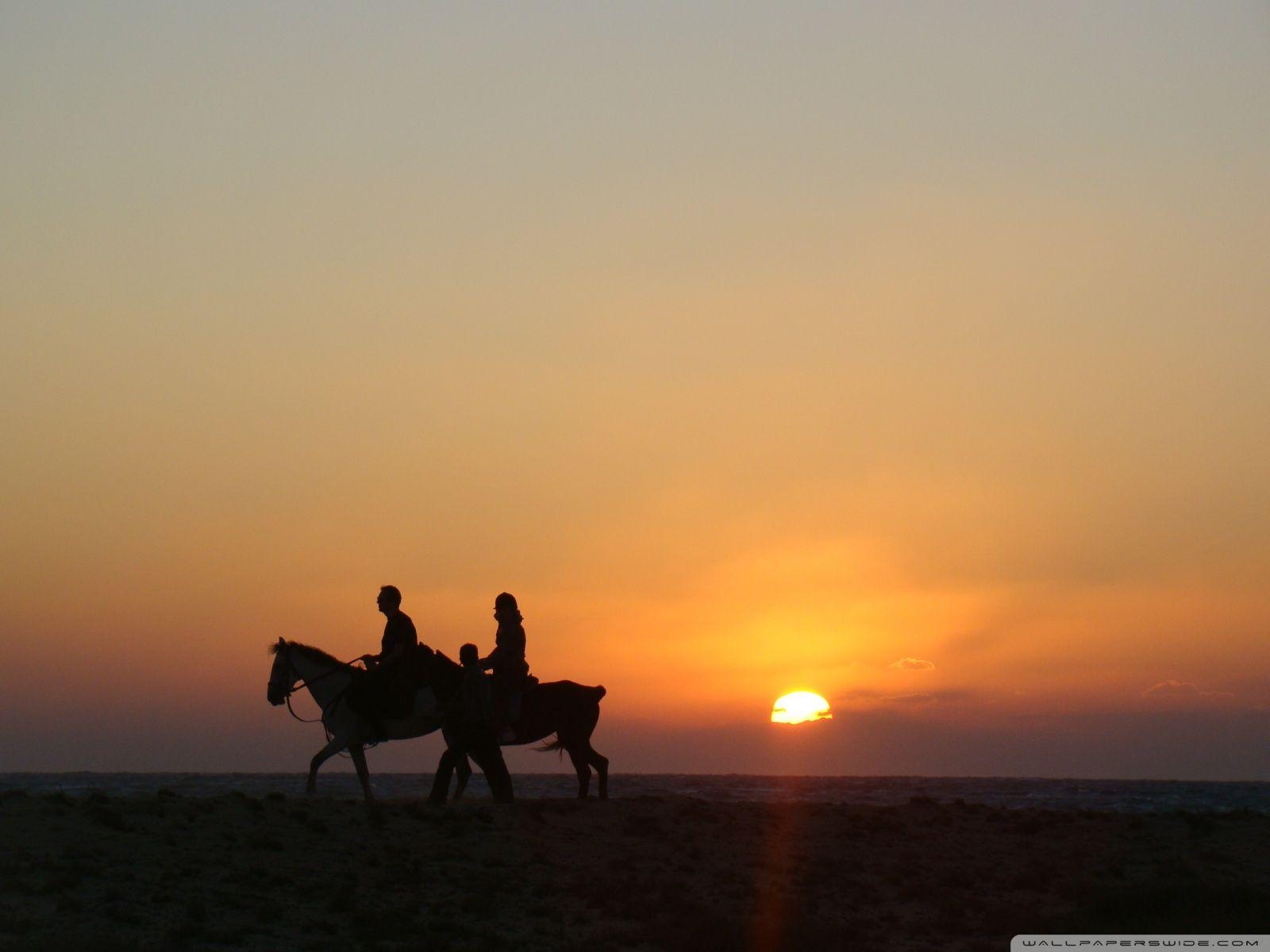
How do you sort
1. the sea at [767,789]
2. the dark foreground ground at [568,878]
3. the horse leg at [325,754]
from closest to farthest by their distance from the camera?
the dark foreground ground at [568,878] → the horse leg at [325,754] → the sea at [767,789]

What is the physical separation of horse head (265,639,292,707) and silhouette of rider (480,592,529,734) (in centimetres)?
297

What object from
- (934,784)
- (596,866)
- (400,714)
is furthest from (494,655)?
(934,784)

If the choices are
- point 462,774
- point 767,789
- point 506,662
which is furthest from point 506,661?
point 767,789

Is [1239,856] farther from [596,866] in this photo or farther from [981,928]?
[596,866]

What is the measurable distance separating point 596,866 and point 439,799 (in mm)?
3287

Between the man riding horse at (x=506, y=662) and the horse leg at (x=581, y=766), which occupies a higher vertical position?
the man riding horse at (x=506, y=662)

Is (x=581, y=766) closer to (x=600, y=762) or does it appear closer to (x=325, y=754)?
(x=600, y=762)

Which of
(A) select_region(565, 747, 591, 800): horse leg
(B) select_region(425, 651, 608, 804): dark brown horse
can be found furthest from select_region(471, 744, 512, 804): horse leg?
(A) select_region(565, 747, 591, 800): horse leg

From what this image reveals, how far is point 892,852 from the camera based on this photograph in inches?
872

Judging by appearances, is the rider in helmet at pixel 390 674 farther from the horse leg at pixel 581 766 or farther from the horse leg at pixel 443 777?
the horse leg at pixel 581 766

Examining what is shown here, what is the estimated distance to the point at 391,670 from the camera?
20844mm

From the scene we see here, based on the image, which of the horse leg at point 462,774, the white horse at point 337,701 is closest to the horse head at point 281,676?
the white horse at point 337,701

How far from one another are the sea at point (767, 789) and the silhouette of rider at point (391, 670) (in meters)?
12.2

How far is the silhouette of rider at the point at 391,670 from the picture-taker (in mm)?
20766
